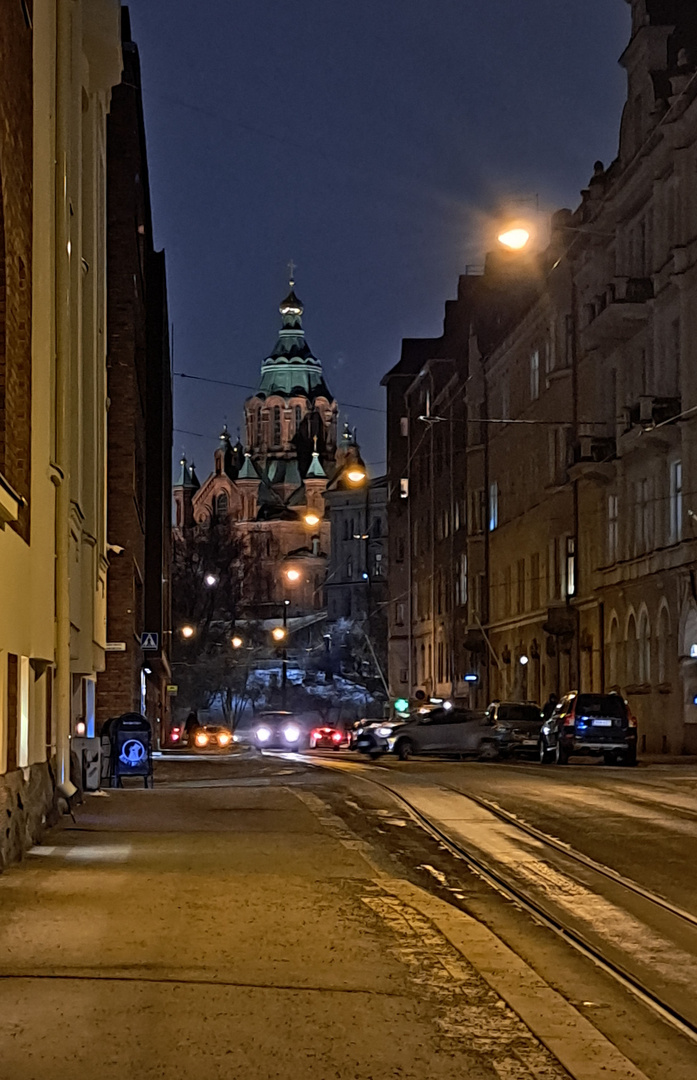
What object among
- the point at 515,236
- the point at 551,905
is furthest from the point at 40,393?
the point at 515,236

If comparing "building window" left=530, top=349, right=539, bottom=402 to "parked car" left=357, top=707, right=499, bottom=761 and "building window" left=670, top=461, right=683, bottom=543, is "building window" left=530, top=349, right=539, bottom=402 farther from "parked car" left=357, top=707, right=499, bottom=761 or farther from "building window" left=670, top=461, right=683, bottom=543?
"parked car" left=357, top=707, right=499, bottom=761

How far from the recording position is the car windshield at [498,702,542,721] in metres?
45.4

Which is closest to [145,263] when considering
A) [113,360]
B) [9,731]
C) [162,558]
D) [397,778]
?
[162,558]

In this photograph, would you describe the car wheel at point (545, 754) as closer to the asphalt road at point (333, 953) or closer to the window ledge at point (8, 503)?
the asphalt road at point (333, 953)

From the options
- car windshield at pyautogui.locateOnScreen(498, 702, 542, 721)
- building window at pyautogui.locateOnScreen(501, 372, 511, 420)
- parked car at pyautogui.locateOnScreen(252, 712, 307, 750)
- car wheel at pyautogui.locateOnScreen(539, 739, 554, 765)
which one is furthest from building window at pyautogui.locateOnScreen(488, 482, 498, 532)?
car wheel at pyautogui.locateOnScreen(539, 739, 554, 765)

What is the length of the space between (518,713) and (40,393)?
101ft

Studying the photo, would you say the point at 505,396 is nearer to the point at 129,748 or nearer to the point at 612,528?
the point at 612,528

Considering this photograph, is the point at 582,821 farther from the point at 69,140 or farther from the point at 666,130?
the point at 666,130

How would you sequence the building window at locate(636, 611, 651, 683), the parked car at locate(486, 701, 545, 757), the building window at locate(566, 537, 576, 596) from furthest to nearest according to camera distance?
the building window at locate(566, 537, 576, 596)
the building window at locate(636, 611, 651, 683)
the parked car at locate(486, 701, 545, 757)

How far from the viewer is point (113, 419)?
135 ft

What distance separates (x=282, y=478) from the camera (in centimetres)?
17238

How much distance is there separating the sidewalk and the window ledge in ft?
9.43

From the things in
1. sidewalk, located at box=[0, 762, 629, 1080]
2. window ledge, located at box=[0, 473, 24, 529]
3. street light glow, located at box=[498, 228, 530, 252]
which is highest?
street light glow, located at box=[498, 228, 530, 252]

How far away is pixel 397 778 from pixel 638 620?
1987cm
